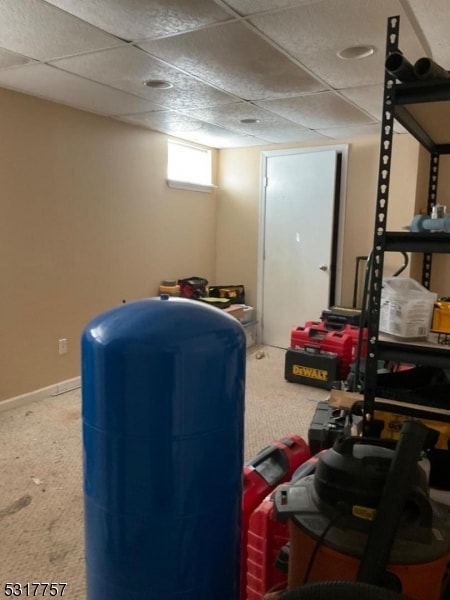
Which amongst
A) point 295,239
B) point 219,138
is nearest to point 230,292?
point 295,239

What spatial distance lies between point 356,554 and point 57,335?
318 centimetres

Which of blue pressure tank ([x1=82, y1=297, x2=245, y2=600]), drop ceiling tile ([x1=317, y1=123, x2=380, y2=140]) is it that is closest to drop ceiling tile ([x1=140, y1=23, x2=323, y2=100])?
drop ceiling tile ([x1=317, y1=123, x2=380, y2=140])

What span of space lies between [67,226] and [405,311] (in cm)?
296

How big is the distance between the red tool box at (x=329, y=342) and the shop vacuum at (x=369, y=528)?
282 cm

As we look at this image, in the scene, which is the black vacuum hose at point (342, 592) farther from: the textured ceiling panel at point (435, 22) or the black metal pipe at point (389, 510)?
the textured ceiling panel at point (435, 22)

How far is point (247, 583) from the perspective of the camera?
4.93 ft

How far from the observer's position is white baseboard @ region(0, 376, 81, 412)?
338 centimetres

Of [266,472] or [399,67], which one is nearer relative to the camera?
[399,67]

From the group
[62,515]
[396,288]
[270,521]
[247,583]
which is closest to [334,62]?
[396,288]

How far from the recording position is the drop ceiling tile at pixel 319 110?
3.25m

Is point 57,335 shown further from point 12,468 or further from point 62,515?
point 62,515

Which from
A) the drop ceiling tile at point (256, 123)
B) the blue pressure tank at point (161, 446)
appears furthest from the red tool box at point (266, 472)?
the drop ceiling tile at point (256, 123)

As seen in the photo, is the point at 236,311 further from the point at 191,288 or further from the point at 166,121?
the point at 166,121

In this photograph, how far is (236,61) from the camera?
250cm
